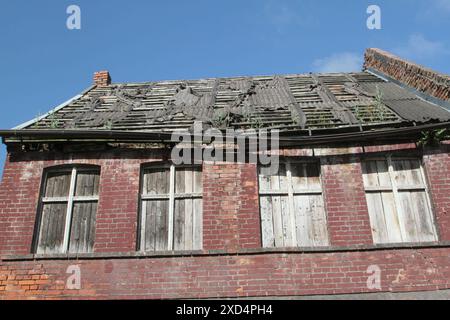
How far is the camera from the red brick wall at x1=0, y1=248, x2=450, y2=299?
26.7 ft

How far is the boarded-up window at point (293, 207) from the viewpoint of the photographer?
8750mm

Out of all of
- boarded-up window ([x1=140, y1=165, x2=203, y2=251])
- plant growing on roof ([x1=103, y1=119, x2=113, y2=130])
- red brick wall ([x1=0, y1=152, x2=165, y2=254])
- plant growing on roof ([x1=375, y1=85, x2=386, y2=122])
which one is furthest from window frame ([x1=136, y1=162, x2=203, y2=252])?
plant growing on roof ([x1=375, y1=85, x2=386, y2=122])

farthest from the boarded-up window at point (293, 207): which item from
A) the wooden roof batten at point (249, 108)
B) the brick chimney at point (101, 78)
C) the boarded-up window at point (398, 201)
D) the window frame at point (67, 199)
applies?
the brick chimney at point (101, 78)

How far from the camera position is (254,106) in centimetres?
1125

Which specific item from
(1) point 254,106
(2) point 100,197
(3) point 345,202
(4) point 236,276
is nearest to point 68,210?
(2) point 100,197

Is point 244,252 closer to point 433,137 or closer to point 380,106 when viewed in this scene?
point 433,137

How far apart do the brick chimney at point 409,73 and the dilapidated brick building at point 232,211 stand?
536mm

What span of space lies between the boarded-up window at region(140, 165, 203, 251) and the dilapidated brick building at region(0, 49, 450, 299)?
0.02 metres

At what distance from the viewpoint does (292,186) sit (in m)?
9.23

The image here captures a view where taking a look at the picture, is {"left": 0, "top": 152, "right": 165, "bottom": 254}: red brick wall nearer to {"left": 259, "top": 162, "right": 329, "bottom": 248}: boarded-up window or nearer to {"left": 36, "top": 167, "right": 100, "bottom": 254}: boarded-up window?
{"left": 36, "top": 167, "right": 100, "bottom": 254}: boarded-up window

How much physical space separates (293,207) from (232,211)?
1.28 metres

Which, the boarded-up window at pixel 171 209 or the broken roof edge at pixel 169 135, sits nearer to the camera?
the boarded-up window at pixel 171 209

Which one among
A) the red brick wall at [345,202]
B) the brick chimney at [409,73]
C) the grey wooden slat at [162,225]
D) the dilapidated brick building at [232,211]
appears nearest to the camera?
the dilapidated brick building at [232,211]

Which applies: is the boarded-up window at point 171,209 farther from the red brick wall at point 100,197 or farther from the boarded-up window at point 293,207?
the boarded-up window at point 293,207
